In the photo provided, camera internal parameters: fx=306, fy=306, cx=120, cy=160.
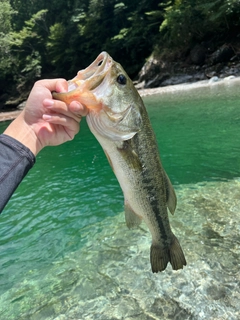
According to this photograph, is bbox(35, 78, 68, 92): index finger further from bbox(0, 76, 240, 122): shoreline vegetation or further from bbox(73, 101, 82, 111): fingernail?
bbox(0, 76, 240, 122): shoreline vegetation

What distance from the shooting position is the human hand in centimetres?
230

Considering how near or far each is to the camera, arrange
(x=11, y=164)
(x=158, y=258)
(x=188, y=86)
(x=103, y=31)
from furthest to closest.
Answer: (x=103, y=31), (x=188, y=86), (x=158, y=258), (x=11, y=164)

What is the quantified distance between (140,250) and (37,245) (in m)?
2.58

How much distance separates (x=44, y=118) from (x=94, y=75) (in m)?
0.51

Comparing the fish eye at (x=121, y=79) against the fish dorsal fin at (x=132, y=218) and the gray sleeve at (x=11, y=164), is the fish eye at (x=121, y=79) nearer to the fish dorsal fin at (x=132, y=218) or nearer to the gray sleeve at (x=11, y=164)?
the gray sleeve at (x=11, y=164)

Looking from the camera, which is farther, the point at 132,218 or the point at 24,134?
the point at 132,218

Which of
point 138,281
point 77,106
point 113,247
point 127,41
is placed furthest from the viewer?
point 127,41

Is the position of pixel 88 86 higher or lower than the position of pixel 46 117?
higher

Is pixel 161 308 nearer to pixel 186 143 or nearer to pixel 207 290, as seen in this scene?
pixel 207 290

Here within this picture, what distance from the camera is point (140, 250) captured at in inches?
228

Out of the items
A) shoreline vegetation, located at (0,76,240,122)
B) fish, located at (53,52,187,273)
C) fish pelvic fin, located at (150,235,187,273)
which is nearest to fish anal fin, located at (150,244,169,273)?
fish pelvic fin, located at (150,235,187,273)

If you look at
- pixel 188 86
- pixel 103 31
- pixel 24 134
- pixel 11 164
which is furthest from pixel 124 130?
pixel 103 31

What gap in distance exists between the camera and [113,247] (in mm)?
6121

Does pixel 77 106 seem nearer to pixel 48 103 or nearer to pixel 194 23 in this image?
pixel 48 103
